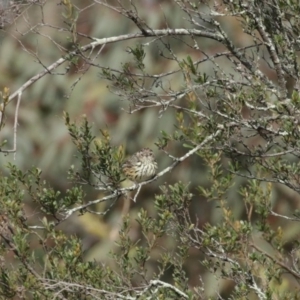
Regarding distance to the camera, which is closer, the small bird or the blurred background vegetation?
the small bird

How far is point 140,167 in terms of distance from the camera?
489cm

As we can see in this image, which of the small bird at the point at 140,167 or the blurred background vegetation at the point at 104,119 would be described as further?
the blurred background vegetation at the point at 104,119

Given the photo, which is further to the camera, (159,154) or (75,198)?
(159,154)

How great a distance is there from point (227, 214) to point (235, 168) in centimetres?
20

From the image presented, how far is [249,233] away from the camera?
317 cm

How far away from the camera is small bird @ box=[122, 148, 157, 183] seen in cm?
459

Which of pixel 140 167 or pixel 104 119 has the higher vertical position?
pixel 104 119

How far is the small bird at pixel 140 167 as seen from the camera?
15.1ft

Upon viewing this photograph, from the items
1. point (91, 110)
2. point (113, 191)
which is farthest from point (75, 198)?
point (91, 110)

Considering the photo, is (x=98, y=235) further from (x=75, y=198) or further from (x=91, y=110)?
(x=75, y=198)

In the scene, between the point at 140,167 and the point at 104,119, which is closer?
the point at 140,167

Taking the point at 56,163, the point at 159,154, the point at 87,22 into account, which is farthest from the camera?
the point at 87,22

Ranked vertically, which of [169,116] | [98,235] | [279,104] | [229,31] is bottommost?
[98,235]

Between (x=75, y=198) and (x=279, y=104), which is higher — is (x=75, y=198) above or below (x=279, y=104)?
below
